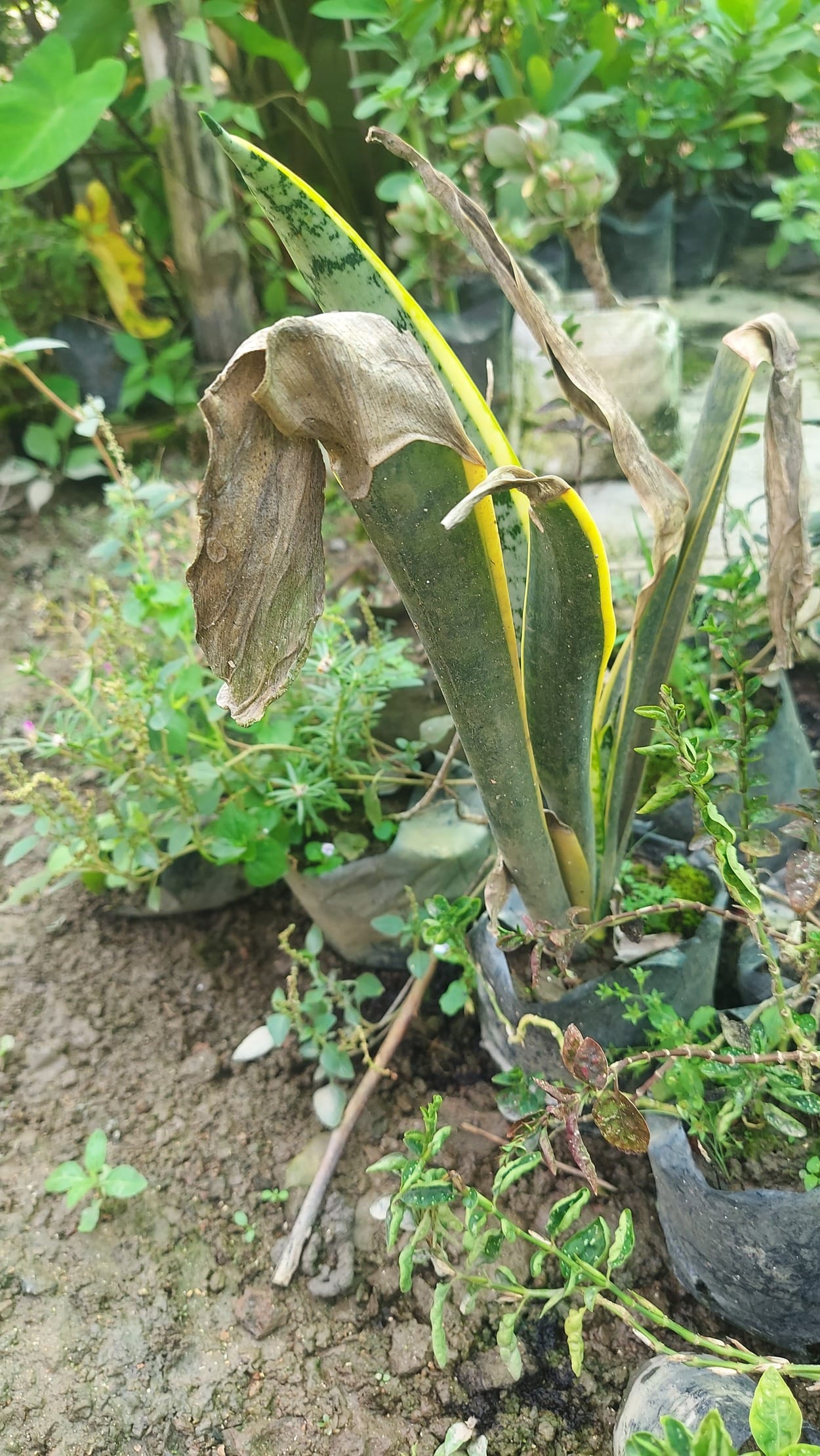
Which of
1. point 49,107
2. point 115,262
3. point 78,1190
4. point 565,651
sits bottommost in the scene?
point 78,1190


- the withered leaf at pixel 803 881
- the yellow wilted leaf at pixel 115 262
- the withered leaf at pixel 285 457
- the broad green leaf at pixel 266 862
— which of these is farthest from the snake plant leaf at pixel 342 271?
the yellow wilted leaf at pixel 115 262

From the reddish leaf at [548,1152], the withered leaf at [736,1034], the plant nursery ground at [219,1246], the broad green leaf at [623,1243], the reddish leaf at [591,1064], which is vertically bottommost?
the plant nursery ground at [219,1246]

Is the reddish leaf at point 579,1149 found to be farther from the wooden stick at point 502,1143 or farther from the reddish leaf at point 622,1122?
the wooden stick at point 502,1143

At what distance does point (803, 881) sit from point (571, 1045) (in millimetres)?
202

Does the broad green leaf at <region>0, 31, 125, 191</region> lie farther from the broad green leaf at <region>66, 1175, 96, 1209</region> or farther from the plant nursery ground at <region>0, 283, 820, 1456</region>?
the broad green leaf at <region>66, 1175, 96, 1209</region>

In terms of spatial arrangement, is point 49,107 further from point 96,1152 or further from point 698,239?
point 698,239

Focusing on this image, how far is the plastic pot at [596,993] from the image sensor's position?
2.49ft

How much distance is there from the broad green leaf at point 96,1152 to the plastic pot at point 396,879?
33cm

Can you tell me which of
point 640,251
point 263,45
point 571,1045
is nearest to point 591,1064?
point 571,1045

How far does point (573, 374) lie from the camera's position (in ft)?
1.74

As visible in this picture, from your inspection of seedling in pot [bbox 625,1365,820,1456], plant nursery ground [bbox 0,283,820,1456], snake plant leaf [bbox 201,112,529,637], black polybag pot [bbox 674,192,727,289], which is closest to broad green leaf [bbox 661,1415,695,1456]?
seedling in pot [bbox 625,1365,820,1456]

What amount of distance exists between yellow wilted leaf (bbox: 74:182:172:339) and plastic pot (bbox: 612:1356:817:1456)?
Answer: 85.2 inches

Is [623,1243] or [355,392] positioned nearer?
[355,392]

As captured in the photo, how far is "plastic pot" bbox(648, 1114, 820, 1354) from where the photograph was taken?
0.62 metres
